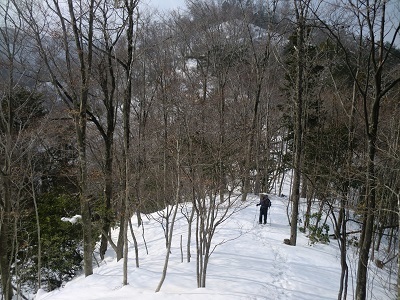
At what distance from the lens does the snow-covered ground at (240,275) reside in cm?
731

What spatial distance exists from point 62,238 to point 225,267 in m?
7.37

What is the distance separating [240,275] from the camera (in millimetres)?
8109

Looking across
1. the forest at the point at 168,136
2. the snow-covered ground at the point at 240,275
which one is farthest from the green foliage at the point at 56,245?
the snow-covered ground at the point at 240,275

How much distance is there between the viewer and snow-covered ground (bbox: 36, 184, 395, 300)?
7.31 m

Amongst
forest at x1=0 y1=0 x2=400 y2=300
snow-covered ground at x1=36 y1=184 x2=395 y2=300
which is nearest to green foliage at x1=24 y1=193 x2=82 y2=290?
forest at x1=0 y1=0 x2=400 y2=300

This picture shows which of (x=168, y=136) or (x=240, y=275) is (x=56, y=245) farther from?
(x=240, y=275)

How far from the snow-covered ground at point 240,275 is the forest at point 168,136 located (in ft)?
2.56

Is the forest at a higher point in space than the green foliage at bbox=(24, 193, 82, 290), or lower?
higher

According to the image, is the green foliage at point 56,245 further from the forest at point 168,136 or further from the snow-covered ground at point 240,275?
the snow-covered ground at point 240,275

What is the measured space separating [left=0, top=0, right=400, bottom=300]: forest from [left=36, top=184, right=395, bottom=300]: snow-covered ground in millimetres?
779

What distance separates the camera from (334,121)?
1573 centimetres

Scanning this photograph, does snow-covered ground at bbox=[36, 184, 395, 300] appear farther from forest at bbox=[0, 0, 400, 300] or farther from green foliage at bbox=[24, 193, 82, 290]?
green foliage at bbox=[24, 193, 82, 290]

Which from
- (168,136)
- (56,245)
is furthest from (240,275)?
(56,245)

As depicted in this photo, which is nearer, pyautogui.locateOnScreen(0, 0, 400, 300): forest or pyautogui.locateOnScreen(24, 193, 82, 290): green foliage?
pyautogui.locateOnScreen(0, 0, 400, 300): forest
